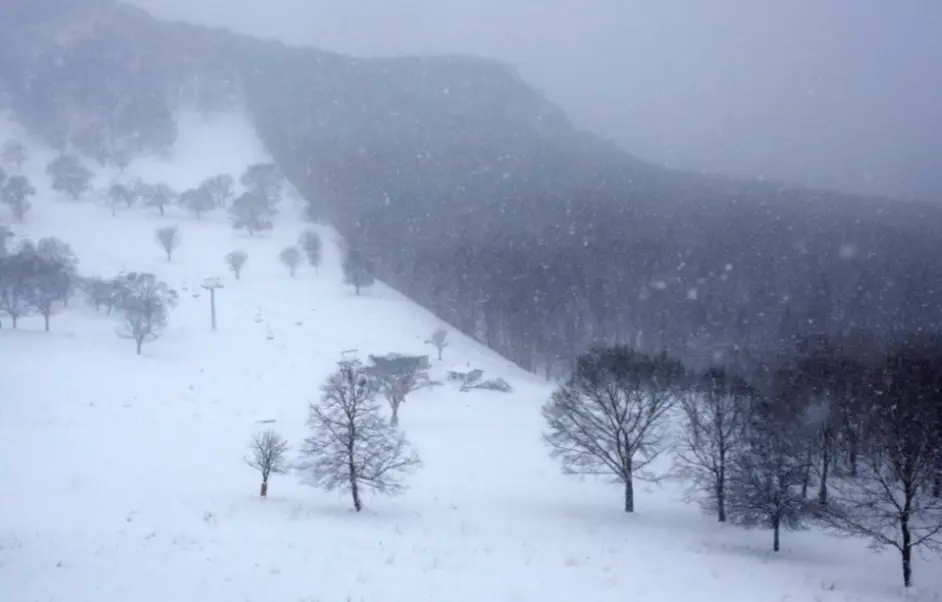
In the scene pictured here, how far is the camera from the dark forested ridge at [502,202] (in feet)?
209

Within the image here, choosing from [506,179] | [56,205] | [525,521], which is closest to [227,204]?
[56,205]

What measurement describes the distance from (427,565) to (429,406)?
31611 mm

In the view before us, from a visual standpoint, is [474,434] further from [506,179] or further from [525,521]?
[506,179]

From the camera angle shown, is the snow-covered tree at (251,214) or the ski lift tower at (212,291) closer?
the ski lift tower at (212,291)

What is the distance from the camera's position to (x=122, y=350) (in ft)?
151

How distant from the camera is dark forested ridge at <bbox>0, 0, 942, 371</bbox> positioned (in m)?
63.7

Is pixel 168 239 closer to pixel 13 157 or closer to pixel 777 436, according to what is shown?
pixel 13 157

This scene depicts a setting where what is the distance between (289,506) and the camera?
2022 cm

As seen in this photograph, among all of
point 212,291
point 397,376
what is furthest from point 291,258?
point 397,376

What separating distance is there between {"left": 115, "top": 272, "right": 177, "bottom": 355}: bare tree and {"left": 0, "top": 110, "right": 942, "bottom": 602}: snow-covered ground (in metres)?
1.24

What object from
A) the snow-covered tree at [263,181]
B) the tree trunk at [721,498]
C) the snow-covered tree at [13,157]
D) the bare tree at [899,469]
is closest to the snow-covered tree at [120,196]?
the snow-covered tree at [263,181]

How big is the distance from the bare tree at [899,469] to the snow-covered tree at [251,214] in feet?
243

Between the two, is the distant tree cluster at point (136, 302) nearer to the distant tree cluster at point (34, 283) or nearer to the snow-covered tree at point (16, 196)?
the distant tree cluster at point (34, 283)

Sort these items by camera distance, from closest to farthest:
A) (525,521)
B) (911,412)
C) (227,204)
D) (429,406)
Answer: (525,521) → (911,412) → (429,406) → (227,204)
